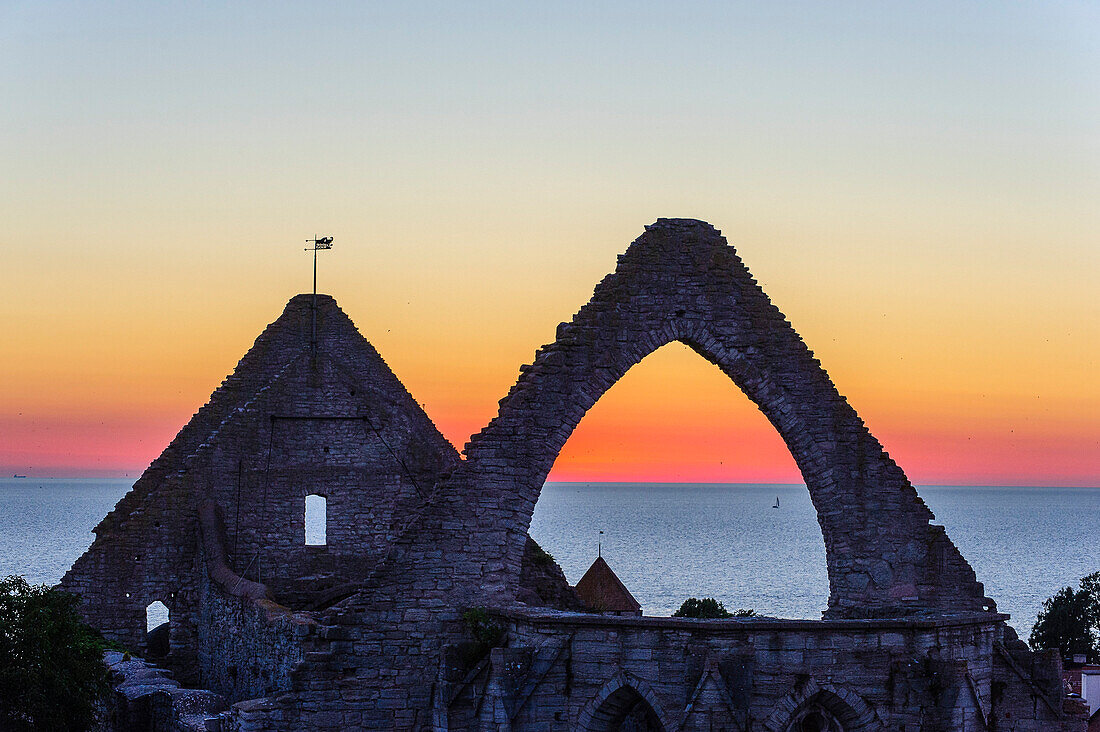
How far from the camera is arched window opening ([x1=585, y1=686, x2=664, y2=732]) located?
61.4 feet

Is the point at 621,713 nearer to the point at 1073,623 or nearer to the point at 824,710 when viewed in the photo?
the point at 824,710

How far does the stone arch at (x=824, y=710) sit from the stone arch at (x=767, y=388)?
13.7 feet

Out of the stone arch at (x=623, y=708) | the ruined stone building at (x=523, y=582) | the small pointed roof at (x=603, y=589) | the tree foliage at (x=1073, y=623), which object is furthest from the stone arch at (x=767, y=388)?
the tree foliage at (x=1073, y=623)

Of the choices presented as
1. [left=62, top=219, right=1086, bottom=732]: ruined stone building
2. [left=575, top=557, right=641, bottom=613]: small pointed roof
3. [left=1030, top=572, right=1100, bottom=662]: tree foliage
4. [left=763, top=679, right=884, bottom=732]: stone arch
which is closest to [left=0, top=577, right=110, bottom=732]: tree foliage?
[left=62, top=219, right=1086, bottom=732]: ruined stone building

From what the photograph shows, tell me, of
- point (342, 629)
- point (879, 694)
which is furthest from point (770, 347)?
point (342, 629)

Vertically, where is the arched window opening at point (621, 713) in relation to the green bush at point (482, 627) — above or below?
below

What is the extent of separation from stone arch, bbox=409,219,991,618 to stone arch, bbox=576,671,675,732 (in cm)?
386

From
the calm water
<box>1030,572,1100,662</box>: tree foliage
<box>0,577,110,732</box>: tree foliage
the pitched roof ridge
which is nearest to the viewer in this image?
<box>0,577,110,732</box>: tree foliage

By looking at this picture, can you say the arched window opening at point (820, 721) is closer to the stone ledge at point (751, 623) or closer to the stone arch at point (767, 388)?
the stone ledge at point (751, 623)

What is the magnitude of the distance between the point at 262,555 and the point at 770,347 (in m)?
12.7

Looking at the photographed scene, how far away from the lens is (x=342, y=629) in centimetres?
2095

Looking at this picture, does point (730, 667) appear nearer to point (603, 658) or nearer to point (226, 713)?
point (603, 658)

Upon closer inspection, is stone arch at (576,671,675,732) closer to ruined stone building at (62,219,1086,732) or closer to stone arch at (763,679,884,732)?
ruined stone building at (62,219,1086,732)

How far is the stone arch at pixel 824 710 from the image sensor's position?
1820cm
